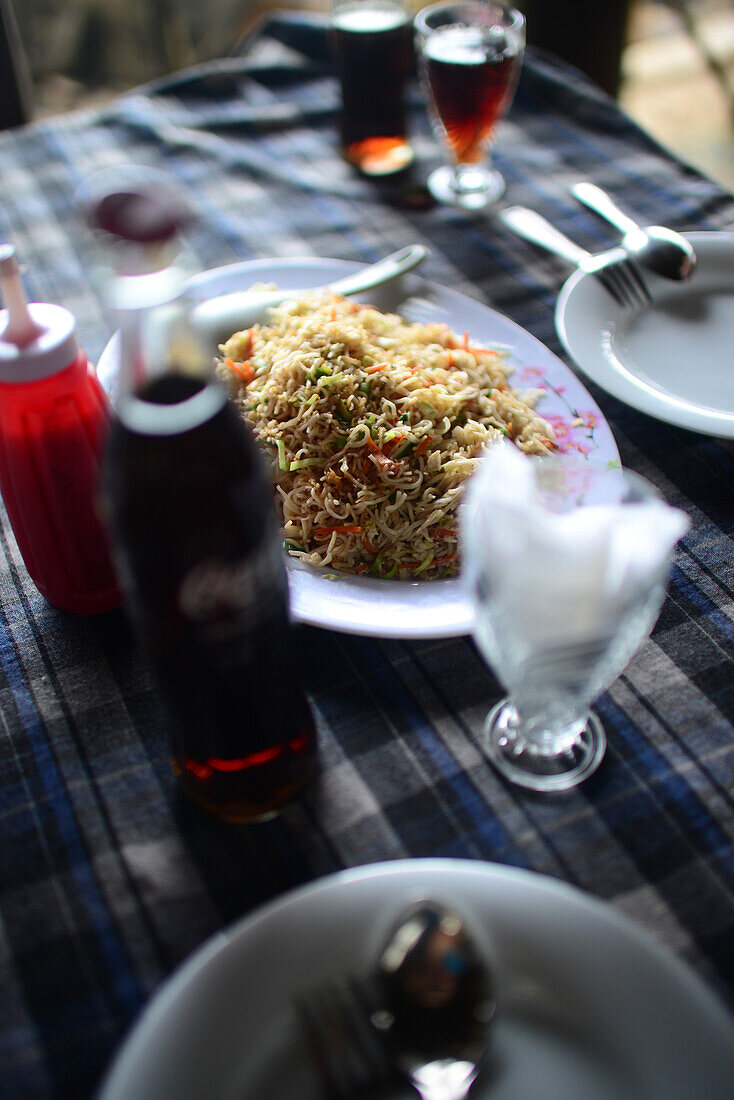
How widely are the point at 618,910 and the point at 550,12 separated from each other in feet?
8.19

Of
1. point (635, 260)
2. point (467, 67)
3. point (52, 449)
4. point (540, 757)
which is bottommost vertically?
point (540, 757)

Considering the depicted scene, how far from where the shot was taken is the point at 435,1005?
546mm

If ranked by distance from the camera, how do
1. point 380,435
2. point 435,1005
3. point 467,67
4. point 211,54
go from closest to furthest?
point 435,1005 → point 380,435 → point 467,67 → point 211,54

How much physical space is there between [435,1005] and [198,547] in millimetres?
319

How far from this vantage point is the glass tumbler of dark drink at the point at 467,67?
1.38 m

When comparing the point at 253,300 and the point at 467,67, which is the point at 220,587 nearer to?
the point at 253,300

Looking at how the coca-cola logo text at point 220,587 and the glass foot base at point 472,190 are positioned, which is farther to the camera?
the glass foot base at point 472,190

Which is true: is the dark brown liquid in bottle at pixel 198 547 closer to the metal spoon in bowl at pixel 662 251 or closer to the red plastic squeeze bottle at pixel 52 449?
the red plastic squeeze bottle at pixel 52 449

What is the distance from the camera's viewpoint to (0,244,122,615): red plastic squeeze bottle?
2.32 ft

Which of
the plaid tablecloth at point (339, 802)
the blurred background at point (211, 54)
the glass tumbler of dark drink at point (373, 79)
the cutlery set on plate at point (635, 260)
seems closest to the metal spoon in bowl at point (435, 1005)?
the plaid tablecloth at point (339, 802)

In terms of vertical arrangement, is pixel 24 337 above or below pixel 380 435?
above

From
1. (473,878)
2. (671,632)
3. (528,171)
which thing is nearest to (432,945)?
(473,878)

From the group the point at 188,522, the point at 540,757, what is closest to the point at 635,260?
the point at 540,757

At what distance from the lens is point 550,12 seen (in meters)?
2.45
